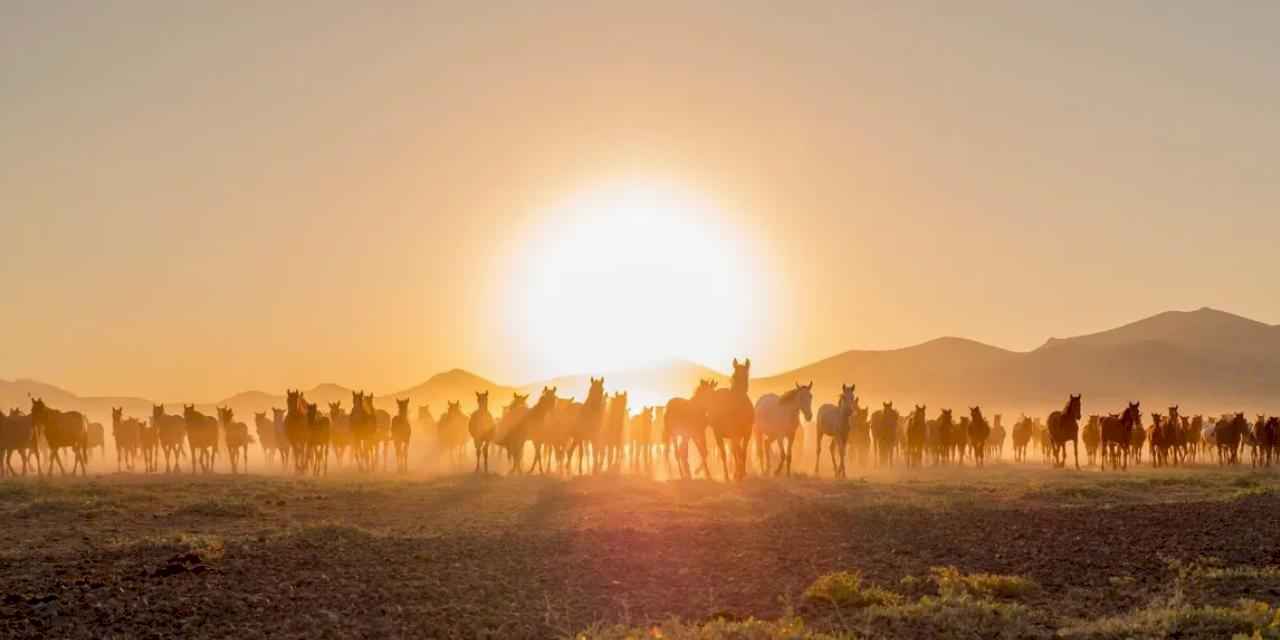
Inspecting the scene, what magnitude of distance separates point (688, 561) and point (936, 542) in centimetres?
536

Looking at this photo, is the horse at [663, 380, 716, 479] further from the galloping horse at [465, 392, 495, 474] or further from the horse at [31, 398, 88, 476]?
the horse at [31, 398, 88, 476]

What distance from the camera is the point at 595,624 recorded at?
11.3 metres

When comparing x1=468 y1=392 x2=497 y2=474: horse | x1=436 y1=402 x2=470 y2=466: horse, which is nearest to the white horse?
x1=468 y1=392 x2=497 y2=474: horse

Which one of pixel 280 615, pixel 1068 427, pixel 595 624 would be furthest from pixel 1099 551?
pixel 1068 427

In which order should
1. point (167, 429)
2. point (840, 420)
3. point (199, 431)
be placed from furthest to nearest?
point (167, 429)
point (199, 431)
point (840, 420)

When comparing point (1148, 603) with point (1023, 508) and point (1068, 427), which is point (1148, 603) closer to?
point (1023, 508)

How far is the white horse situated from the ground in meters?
9.29

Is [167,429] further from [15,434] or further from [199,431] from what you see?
[15,434]

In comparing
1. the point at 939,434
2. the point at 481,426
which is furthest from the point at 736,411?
the point at 939,434

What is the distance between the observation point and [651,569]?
15.4 m

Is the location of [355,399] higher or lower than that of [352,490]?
Result: higher

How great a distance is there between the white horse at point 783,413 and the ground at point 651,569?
30.5 feet

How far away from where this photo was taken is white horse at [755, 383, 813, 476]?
35500 mm

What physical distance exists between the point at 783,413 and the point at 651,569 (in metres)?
21.5
